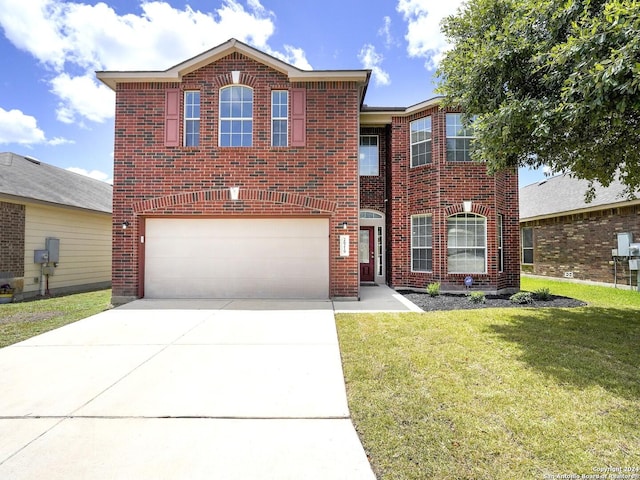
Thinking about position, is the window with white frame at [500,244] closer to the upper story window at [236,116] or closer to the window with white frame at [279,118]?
the window with white frame at [279,118]

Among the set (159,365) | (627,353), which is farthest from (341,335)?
(627,353)

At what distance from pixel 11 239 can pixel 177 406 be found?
10624 mm

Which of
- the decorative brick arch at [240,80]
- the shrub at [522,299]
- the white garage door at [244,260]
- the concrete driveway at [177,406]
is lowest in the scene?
the concrete driveway at [177,406]

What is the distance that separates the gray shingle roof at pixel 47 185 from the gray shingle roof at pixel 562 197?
59.2 feet

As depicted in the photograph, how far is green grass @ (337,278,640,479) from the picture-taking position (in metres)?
2.58

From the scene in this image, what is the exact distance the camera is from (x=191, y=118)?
9.45 meters

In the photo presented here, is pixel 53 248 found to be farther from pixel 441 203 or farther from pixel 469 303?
pixel 469 303

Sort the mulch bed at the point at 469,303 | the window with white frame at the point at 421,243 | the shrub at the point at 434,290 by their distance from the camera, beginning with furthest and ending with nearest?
the window with white frame at the point at 421,243, the shrub at the point at 434,290, the mulch bed at the point at 469,303

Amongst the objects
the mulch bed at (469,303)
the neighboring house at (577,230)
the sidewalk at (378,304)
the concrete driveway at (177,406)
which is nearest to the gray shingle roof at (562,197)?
the neighboring house at (577,230)

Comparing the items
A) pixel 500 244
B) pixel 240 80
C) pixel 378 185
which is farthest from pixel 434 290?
pixel 240 80

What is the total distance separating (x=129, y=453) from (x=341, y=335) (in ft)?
12.1

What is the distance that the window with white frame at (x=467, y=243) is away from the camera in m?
10.7

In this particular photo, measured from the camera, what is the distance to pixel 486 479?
236 centimetres

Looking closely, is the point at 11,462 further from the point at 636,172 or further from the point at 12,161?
the point at 12,161
